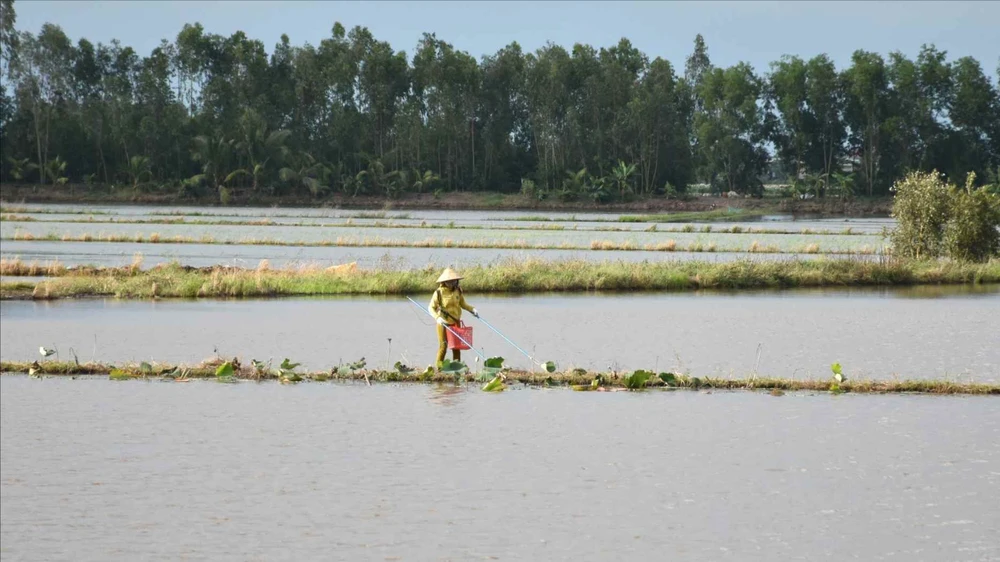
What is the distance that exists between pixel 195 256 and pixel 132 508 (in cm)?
2986

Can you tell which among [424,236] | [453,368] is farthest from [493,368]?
[424,236]

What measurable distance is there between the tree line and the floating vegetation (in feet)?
219

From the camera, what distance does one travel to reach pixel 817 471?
12555 millimetres

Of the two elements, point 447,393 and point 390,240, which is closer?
point 447,393

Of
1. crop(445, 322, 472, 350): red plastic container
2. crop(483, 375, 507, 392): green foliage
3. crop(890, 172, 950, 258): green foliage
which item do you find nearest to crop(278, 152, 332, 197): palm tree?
crop(890, 172, 950, 258): green foliage

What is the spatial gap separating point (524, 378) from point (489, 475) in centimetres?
458

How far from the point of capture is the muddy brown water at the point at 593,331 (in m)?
19.5

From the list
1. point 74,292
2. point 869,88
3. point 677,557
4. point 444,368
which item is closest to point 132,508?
point 677,557

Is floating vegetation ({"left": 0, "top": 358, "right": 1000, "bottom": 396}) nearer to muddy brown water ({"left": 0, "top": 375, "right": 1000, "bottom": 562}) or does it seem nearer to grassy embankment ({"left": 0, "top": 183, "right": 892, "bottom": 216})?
muddy brown water ({"left": 0, "top": 375, "right": 1000, "bottom": 562})

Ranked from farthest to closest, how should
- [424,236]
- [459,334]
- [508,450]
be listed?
[424,236]
[459,334]
[508,450]

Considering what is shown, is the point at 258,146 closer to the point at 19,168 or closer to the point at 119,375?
the point at 19,168

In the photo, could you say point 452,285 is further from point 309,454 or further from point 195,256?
point 195,256

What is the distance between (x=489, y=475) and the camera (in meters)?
12.4

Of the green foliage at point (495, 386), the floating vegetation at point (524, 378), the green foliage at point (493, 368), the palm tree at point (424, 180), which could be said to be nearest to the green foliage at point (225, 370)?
the floating vegetation at point (524, 378)
